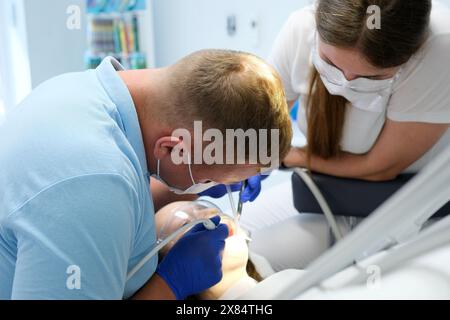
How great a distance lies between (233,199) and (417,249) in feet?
2.15

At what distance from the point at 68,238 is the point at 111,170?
→ 11 centimetres

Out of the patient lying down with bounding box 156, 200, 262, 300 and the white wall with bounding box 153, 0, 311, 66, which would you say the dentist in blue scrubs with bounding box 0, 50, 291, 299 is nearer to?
the patient lying down with bounding box 156, 200, 262, 300

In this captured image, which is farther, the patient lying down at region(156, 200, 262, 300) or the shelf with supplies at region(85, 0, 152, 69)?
the shelf with supplies at region(85, 0, 152, 69)

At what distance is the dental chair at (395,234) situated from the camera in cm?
51

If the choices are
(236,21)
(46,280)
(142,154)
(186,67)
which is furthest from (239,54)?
(236,21)

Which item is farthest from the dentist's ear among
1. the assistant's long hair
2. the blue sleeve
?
the assistant's long hair

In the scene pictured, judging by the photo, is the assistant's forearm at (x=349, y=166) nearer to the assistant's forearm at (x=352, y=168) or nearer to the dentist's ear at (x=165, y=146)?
the assistant's forearm at (x=352, y=168)

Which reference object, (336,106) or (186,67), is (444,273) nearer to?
(186,67)

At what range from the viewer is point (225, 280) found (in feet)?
3.48

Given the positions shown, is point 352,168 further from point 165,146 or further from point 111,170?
point 111,170

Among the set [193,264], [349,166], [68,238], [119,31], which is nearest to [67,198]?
[68,238]

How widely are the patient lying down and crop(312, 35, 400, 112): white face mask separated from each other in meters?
0.41

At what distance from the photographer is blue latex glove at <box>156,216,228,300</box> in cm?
99

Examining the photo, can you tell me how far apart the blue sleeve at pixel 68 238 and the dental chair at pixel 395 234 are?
0.27m
